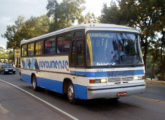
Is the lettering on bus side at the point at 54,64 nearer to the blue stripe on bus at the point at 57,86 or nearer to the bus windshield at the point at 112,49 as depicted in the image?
the blue stripe on bus at the point at 57,86

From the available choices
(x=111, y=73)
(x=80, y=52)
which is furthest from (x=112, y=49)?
(x=80, y=52)

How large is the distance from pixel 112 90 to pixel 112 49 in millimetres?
1457

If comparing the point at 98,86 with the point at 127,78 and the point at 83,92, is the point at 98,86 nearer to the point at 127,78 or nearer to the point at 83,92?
the point at 83,92

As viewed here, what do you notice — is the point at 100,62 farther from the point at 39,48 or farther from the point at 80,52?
the point at 39,48

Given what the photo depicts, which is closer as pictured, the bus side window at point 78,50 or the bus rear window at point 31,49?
the bus side window at point 78,50

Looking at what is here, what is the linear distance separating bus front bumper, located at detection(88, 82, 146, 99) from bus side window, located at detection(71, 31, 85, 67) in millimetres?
1055

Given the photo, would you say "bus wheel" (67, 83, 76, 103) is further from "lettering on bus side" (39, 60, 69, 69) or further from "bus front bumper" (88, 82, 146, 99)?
"bus front bumper" (88, 82, 146, 99)

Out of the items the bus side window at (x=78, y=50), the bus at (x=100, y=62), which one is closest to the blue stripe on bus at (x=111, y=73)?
the bus at (x=100, y=62)

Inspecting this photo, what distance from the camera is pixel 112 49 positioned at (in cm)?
823

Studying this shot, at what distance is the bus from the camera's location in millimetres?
7848

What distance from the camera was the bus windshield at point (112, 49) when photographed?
7.96 metres

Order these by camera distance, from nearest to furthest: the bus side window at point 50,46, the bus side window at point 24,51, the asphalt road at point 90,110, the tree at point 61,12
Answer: the asphalt road at point 90,110, the bus side window at point 50,46, the bus side window at point 24,51, the tree at point 61,12

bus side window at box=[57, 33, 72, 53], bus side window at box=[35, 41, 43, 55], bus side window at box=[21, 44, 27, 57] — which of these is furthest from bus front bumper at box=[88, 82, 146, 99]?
bus side window at box=[21, 44, 27, 57]

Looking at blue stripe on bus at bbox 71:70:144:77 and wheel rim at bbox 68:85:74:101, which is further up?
blue stripe on bus at bbox 71:70:144:77
